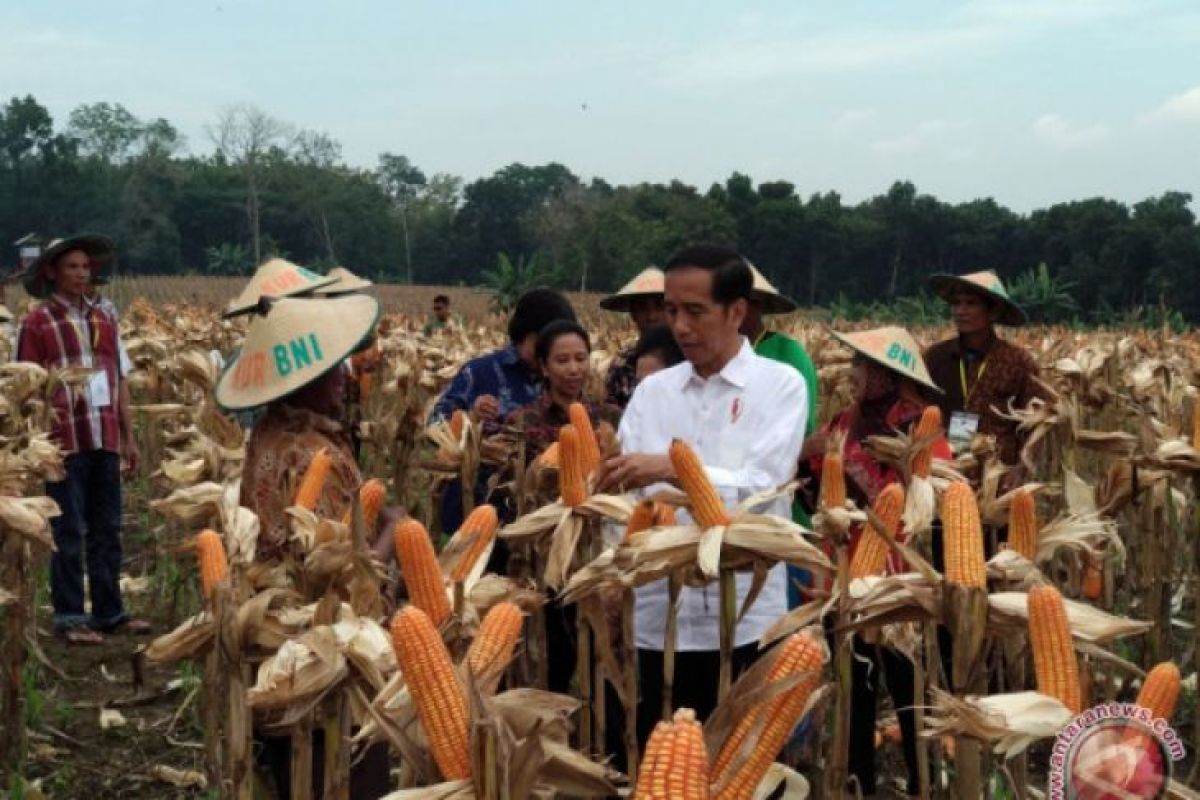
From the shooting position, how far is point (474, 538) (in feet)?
10.0

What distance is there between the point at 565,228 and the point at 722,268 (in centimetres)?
6590

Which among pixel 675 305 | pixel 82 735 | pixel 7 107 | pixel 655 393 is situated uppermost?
pixel 7 107

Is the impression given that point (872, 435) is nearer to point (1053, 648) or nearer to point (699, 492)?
point (699, 492)

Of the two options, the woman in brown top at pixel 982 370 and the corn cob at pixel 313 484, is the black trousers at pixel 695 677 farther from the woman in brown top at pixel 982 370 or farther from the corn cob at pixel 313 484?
the woman in brown top at pixel 982 370

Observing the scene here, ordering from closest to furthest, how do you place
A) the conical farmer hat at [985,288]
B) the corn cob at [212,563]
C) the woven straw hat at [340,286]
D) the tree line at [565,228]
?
the corn cob at [212,563] → the conical farmer hat at [985,288] → the woven straw hat at [340,286] → the tree line at [565,228]

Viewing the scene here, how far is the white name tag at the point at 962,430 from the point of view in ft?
19.2

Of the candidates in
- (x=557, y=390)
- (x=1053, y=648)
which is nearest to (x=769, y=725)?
(x=1053, y=648)

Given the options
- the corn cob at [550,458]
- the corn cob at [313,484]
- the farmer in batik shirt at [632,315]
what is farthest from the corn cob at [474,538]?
the farmer in batik shirt at [632,315]

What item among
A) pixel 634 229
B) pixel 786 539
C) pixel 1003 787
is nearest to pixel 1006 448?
pixel 1003 787

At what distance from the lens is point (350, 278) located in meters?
11.0

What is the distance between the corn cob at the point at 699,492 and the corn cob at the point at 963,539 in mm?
620

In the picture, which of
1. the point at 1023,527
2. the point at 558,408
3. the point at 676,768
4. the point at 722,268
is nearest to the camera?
the point at 676,768

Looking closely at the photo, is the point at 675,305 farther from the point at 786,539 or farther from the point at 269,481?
the point at 269,481

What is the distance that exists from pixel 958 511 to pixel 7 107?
104936 millimetres
